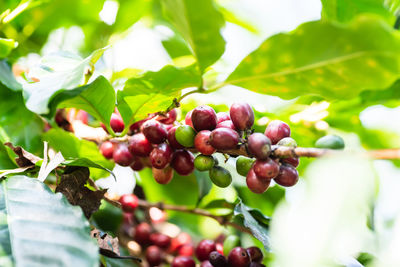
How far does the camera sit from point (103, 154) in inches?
50.0

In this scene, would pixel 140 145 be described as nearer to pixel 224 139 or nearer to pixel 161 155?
pixel 161 155

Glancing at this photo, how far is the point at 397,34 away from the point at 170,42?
1232mm

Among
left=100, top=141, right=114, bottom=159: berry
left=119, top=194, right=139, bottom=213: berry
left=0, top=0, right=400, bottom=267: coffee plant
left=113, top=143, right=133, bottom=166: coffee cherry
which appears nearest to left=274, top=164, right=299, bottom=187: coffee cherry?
left=0, top=0, right=400, bottom=267: coffee plant

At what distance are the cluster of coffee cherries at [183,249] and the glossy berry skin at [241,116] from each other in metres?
0.39

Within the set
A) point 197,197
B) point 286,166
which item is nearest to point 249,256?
point 286,166

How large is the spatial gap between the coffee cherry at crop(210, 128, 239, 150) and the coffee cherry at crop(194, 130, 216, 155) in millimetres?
47

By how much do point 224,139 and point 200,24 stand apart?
25cm

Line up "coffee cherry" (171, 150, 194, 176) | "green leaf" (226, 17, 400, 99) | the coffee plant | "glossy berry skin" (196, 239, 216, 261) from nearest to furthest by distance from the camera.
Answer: the coffee plant → "green leaf" (226, 17, 400, 99) → "coffee cherry" (171, 150, 194, 176) → "glossy berry skin" (196, 239, 216, 261)

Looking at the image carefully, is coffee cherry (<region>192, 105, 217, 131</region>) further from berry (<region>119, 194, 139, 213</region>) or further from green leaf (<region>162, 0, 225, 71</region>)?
berry (<region>119, 194, 139, 213</region>)

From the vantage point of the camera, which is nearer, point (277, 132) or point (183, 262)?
point (277, 132)

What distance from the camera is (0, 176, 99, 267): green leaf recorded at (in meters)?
0.70

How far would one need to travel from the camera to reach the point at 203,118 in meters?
0.98

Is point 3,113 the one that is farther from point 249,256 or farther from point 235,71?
point 249,256

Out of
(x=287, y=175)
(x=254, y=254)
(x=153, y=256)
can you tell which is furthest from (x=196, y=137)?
(x=153, y=256)
